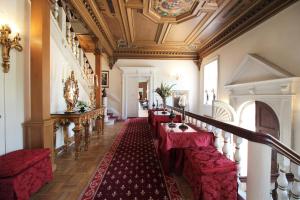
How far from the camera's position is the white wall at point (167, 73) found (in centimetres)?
945

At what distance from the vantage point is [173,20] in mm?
5918

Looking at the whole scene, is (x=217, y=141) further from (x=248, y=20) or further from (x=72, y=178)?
(x=248, y=20)

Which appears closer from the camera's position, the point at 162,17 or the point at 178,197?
the point at 178,197

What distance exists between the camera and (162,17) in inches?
226

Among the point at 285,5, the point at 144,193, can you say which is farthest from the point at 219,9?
the point at 144,193

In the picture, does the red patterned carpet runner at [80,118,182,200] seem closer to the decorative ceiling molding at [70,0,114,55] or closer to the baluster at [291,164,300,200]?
the baluster at [291,164,300,200]

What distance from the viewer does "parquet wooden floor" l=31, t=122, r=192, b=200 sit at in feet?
7.13

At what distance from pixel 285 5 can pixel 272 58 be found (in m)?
1.18

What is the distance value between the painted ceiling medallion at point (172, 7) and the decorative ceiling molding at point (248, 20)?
1.69 meters

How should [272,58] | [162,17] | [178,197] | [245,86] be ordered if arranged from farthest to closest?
[162,17] → [245,86] → [272,58] → [178,197]

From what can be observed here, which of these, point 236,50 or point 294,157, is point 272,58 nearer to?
point 236,50

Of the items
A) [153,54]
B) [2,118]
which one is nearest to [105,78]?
[153,54]

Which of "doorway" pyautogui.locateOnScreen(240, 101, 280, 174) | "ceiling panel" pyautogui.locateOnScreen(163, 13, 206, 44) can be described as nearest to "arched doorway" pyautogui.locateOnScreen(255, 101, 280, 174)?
"doorway" pyautogui.locateOnScreen(240, 101, 280, 174)

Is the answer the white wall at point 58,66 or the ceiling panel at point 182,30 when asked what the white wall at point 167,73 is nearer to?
the ceiling panel at point 182,30
